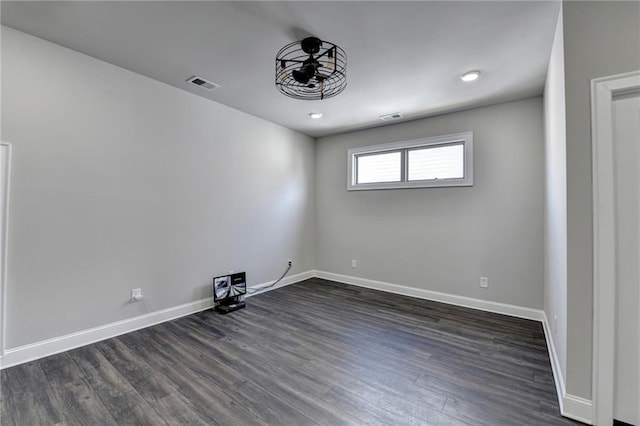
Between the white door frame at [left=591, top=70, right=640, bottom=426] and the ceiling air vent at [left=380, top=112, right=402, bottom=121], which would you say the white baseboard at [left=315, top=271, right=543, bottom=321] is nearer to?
the white door frame at [left=591, top=70, right=640, bottom=426]

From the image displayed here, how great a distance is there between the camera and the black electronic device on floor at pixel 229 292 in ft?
11.4

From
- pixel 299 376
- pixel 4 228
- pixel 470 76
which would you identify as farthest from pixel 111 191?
pixel 470 76

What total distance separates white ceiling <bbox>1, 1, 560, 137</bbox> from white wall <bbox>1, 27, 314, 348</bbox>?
31 centimetres

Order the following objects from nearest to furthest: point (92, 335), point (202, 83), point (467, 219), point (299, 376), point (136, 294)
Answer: point (299, 376) < point (92, 335) < point (136, 294) < point (202, 83) < point (467, 219)

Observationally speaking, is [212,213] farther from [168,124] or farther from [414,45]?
[414,45]

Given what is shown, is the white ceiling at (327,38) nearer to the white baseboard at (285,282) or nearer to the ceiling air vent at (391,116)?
the ceiling air vent at (391,116)

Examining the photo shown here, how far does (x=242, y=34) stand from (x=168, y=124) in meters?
1.51

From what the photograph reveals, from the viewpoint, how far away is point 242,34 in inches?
86.2

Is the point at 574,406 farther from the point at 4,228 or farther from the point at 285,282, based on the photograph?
the point at 4,228

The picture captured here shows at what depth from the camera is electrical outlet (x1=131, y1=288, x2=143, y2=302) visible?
9.39 ft

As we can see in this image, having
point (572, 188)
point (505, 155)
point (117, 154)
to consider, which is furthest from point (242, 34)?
point (505, 155)

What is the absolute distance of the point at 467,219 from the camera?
368 centimetres

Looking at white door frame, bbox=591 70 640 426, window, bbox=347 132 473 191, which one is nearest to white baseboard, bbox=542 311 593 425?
white door frame, bbox=591 70 640 426

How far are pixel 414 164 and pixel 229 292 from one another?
323cm
